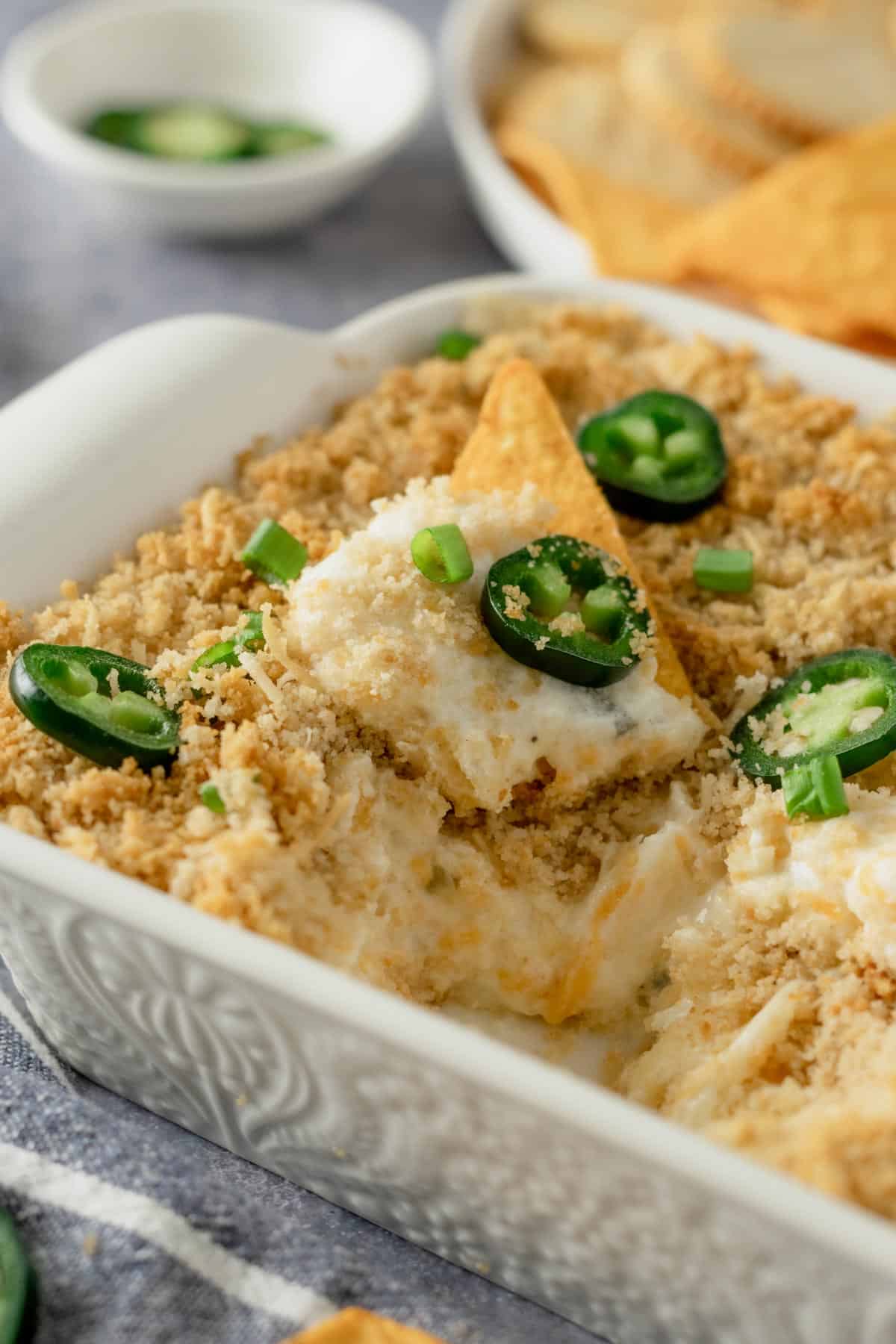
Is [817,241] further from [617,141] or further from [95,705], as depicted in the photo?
[95,705]

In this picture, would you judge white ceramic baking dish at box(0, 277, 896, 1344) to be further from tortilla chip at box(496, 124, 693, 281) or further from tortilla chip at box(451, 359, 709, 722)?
tortilla chip at box(496, 124, 693, 281)

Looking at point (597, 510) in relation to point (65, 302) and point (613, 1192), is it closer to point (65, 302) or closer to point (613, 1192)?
point (613, 1192)

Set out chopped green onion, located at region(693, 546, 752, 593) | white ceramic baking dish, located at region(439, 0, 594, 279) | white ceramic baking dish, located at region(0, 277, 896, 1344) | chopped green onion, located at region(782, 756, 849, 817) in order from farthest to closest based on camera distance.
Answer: white ceramic baking dish, located at region(439, 0, 594, 279), chopped green onion, located at region(693, 546, 752, 593), chopped green onion, located at region(782, 756, 849, 817), white ceramic baking dish, located at region(0, 277, 896, 1344)

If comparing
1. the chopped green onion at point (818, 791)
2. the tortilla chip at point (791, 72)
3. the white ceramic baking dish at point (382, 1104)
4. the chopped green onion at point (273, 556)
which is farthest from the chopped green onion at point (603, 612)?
the tortilla chip at point (791, 72)

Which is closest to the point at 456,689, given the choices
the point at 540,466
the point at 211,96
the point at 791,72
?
the point at 540,466

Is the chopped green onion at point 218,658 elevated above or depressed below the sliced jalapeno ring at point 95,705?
below

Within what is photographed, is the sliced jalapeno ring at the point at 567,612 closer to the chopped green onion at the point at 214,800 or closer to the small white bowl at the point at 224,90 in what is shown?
the chopped green onion at the point at 214,800

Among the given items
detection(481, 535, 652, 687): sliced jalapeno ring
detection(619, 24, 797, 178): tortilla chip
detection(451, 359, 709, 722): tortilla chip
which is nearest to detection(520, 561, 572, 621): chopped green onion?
detection(481, 535, 652, 687): sliced jalapeno ring

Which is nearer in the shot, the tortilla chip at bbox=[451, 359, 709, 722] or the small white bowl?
the tortilla chip at bbox=[451, 359, 709, 722]
